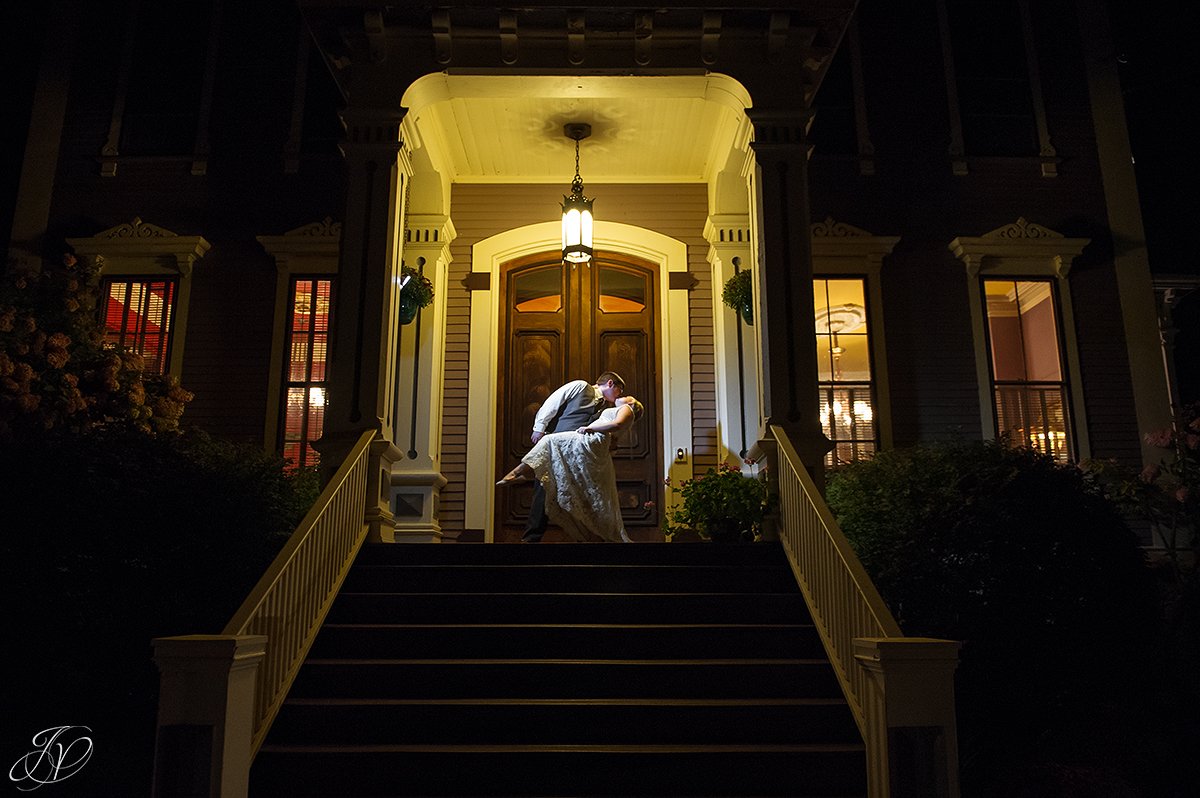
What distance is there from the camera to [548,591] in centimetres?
651

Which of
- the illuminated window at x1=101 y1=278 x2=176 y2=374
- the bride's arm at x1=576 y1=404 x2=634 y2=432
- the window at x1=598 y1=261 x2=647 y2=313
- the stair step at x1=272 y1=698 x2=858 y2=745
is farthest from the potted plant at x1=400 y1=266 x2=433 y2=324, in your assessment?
the stair step at x1=272 y1=698 x2=858 y2=745

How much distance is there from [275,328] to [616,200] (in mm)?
3846

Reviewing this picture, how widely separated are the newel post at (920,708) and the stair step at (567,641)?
1.34 meters

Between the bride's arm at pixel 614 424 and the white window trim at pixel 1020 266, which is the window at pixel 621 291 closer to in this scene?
the bride's arm at pixel 614 424

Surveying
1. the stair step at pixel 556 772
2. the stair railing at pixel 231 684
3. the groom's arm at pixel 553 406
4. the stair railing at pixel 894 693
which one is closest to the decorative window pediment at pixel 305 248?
the groom's arm at pixel 553 406

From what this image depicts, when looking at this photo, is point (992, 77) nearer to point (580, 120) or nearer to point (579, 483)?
point (580, 120)

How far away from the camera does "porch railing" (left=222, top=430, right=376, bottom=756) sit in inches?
190

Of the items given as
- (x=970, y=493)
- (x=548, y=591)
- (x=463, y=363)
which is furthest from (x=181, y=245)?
(x=970, y=493)

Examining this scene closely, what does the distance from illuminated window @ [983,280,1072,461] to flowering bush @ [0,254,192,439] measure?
26.8 feet

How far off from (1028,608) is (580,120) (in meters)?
6.16

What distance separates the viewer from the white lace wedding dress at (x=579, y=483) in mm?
7992

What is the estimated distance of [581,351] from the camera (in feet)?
34.0

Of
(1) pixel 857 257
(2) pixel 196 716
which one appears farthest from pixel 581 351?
(2) pixel 196 716

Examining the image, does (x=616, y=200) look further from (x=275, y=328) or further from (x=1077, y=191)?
(x=1077, y=191)
